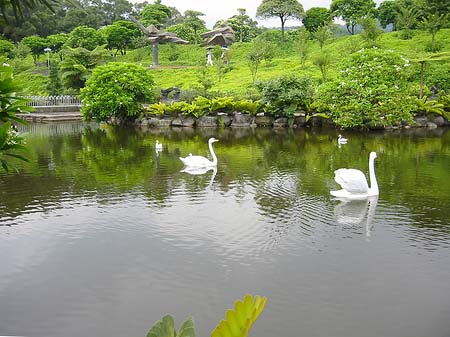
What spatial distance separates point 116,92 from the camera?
22.4 metres

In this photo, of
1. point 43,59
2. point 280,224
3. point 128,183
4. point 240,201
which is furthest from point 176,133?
point 43,59

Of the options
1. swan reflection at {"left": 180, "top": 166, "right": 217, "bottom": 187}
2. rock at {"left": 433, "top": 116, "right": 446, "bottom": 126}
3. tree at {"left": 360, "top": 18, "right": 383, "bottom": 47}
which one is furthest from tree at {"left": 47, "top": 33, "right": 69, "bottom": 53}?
swan reflection at {"left": 180, "top": 166, "right": 217, "bottom": 187}

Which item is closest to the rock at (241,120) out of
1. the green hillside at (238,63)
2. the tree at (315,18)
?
the green hillside at (238,63)

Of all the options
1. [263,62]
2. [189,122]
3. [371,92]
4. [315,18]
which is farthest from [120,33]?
[371,92]

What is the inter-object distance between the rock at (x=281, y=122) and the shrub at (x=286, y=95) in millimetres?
208

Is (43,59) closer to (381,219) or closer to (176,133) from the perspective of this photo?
(176,133)

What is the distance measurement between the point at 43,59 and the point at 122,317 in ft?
145

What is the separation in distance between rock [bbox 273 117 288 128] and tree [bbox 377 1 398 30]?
2291cm

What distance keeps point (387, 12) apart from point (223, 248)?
38.5 meters

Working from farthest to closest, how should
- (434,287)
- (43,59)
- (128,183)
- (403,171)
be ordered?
(43,59)
(403,171)
(128,183)
(434,287)

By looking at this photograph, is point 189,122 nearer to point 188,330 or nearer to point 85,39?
point 85,39

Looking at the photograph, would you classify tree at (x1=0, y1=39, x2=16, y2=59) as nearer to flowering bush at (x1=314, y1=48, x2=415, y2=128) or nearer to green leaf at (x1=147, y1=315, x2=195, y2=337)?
flowering bush at (x1=314, y1=48, x2=415, y2=128)

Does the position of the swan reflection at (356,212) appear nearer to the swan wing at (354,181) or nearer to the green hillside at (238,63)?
the swan wing at (354,181)

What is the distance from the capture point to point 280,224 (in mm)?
7895
